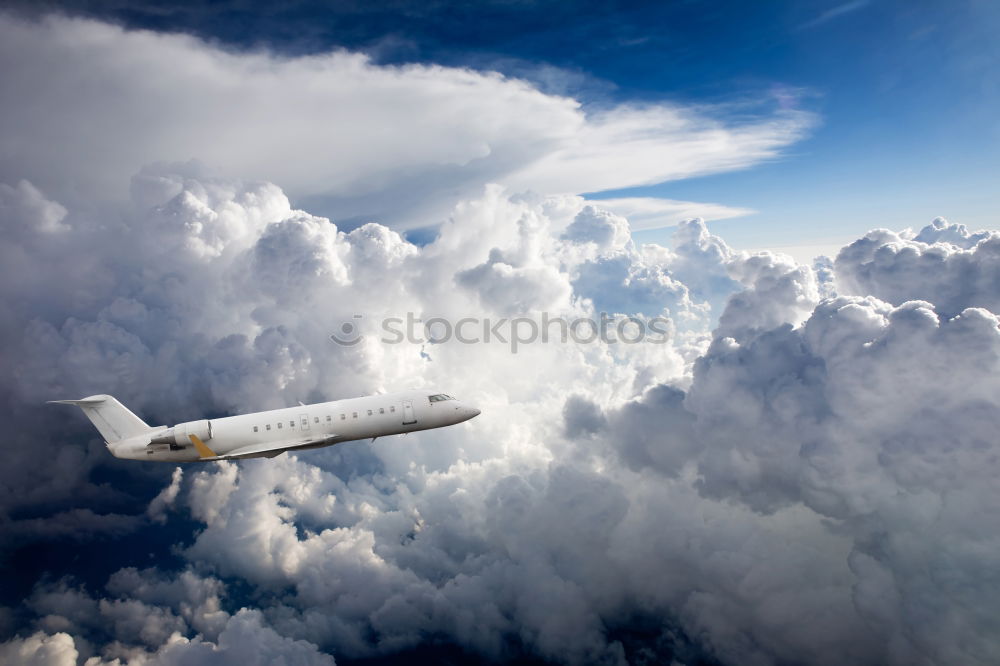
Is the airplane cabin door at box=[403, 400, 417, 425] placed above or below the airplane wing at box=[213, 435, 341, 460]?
above

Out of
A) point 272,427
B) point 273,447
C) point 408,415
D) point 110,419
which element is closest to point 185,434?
point 272,427

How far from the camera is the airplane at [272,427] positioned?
60.2 meters

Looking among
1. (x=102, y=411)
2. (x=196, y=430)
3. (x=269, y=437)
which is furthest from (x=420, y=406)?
(x=102, y=411)

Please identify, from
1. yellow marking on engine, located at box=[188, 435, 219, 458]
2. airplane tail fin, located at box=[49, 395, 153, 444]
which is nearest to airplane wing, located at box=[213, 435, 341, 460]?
yellow marking on engine, located at box=[188, 435, 219, 458]

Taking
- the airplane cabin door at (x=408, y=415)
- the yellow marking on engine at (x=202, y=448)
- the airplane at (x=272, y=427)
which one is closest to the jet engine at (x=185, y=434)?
the airplane at (x=272, y=427)

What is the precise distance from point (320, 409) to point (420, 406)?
12683 mm

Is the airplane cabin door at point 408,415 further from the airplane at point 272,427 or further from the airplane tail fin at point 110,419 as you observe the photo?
the airplane tail fin at point 110,419

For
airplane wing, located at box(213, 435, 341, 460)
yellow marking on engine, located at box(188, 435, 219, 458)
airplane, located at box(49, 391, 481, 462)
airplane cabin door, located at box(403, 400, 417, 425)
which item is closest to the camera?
yellow marking on engine, located at box(188, 435, 219, 458)

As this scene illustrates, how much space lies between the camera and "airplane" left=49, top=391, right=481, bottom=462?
6025 cm

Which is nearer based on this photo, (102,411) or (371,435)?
(371,435)

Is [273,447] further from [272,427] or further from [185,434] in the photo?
[185,434]

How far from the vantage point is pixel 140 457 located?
64.2 m

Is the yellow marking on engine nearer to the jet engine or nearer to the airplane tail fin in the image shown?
the jet engine

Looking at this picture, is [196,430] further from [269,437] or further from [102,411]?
[102,411]
